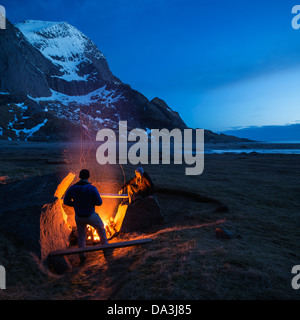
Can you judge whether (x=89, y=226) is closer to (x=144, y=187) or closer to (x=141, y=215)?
(x=141, y=215)

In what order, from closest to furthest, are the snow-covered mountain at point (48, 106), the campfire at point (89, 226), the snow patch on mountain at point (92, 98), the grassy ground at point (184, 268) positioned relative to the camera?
the grassy ground at point (184, 268), the campfire at point (89, 226), the snow-covered mountain at point (48, 106), the snow patch on mountain at point (92, 98)

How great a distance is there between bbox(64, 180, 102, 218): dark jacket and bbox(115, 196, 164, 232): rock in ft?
7.96

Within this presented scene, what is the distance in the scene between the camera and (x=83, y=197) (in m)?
4.93

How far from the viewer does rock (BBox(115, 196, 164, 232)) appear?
286 inches

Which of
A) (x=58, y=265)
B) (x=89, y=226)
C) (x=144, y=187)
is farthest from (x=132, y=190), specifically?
(x=58, y=265)

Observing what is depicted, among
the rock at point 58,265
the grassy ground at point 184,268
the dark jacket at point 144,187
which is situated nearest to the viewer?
the grassy ground at point 184,268

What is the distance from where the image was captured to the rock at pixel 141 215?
23.8 ft

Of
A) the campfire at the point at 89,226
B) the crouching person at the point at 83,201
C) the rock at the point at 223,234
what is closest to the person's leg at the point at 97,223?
the crouching person at the point at 83,201

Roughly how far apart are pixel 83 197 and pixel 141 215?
3010 mm

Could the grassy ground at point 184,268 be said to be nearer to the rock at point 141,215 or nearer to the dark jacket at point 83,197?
the rock at point 141,215

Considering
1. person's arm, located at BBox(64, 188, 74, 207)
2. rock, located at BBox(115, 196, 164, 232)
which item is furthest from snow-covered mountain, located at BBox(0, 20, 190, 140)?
person's arm, located at BBox(64, 188, 74, 207)

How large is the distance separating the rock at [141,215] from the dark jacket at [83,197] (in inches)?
95.5

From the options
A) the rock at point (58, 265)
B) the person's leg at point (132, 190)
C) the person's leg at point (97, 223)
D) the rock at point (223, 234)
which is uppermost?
the person's leg at point (132, 190)

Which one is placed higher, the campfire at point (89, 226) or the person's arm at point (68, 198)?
the person's arm at point (68, 198)
